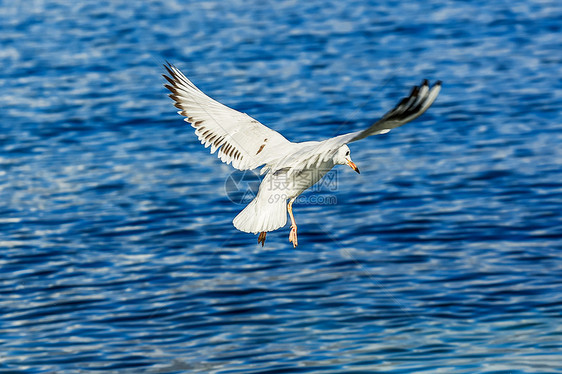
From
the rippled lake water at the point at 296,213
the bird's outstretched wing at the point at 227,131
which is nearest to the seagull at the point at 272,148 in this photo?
the bird's outstretched wing at the point at 227,131

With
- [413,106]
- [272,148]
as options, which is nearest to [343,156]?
[272,148]

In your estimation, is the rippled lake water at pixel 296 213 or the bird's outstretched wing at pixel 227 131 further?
the rippled lake water at pixel 296 213

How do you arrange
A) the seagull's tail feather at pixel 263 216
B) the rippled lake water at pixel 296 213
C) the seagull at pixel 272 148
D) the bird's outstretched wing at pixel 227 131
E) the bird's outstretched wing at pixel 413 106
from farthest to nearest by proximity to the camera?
the rippled lake water at pixel 296 213 → the bird's outstretched wing at pixel 227 131 → the seagull's tail feather at pixel 263 216 → the seagull at pixel 272 148 → the bird's outstretched wing at pixel 413 106

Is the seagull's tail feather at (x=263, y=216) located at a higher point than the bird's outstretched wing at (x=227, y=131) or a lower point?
lower

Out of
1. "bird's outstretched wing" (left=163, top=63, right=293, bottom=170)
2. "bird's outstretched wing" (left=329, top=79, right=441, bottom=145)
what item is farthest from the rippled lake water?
"bird's outstretched wing" (left=329, top=79, right=441, bottom=145)

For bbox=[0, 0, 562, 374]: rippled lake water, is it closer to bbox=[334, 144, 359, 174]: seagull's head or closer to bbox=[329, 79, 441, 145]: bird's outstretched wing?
bbox=[334, 144, 359, 174]: seagull's head

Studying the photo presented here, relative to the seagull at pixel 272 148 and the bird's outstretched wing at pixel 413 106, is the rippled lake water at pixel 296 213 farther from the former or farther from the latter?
the bird's outstretched wing at pixel 413 106

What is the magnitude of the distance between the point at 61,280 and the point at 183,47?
15423mm

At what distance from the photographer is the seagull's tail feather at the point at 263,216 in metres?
9.02

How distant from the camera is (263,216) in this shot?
361 inches

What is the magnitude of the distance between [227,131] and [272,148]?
2.29 ft

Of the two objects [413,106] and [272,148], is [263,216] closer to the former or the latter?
[272,148]

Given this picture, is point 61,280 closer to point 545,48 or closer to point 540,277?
point 540,277

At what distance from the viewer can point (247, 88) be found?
23.8m
